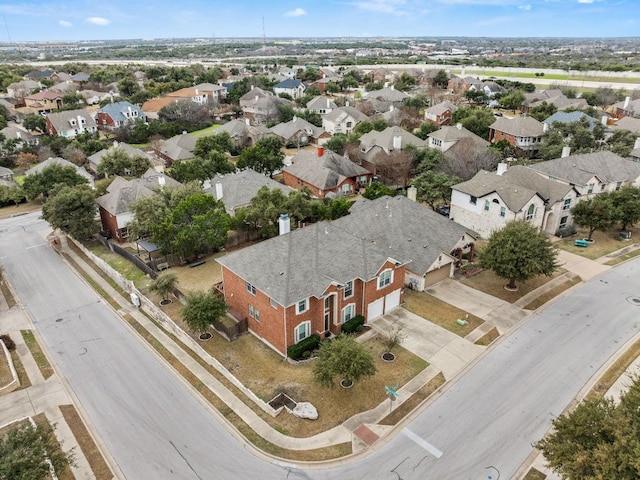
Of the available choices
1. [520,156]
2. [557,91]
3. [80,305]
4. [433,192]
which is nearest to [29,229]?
[80,305]

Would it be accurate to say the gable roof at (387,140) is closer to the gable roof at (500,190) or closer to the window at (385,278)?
the gable roof at (500,190)

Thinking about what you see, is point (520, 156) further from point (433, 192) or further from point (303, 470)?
point (303, 470)

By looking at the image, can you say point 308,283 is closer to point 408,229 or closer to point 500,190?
point 408,229

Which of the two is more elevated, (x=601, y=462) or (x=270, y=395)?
(x=601, y=462)

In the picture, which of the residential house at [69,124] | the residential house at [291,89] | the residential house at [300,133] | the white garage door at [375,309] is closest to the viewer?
the white garage door at [375,309]

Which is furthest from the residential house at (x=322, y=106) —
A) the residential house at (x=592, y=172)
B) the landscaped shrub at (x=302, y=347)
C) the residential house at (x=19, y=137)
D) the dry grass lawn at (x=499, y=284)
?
the landscaped shrub at (x=302, y=347)
